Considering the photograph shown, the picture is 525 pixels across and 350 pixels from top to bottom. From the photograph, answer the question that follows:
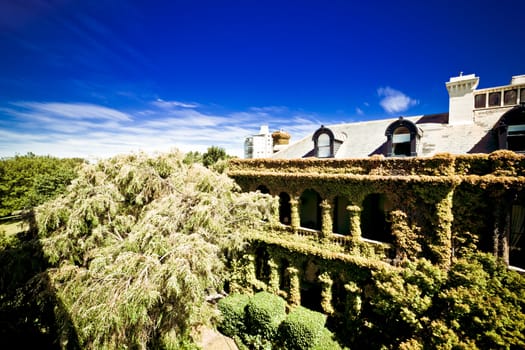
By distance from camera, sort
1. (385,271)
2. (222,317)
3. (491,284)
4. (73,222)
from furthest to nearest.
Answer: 1. (222,317)
2. (73,222)
3. (385,271)
4. (491,284)

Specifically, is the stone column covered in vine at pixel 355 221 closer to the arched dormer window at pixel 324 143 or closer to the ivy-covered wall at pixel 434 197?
the ivy-covered wall at pixel 434 197

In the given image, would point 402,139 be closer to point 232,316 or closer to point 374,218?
point 374,218

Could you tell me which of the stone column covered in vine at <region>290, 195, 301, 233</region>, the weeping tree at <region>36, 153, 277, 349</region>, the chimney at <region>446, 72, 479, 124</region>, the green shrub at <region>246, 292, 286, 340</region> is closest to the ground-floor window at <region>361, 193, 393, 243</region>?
the stone column covered in vine at <region>290, 195, 301, 233</region>

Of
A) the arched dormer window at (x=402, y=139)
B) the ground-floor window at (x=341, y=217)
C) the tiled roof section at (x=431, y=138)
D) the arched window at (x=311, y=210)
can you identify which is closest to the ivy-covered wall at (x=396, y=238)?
the ground-floor window at (x=341, y=217)

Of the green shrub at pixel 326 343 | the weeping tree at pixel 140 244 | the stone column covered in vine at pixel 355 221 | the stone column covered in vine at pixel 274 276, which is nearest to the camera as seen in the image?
the weeping tree at pixel 140 244

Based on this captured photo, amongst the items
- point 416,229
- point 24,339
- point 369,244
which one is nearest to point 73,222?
point 24,339

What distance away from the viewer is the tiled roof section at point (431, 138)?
11203 mm

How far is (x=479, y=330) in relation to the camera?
6.66 m

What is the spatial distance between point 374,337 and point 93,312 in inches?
438

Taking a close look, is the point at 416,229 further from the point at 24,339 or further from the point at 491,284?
the point at 24,339

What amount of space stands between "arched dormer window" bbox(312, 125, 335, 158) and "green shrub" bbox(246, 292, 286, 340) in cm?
923

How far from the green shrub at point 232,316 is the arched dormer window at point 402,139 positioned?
38.9 ft

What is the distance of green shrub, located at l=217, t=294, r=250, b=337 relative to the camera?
11852 mm

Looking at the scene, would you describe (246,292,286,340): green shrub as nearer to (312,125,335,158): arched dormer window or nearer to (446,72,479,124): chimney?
(312,125,335,158): arched dormer window
